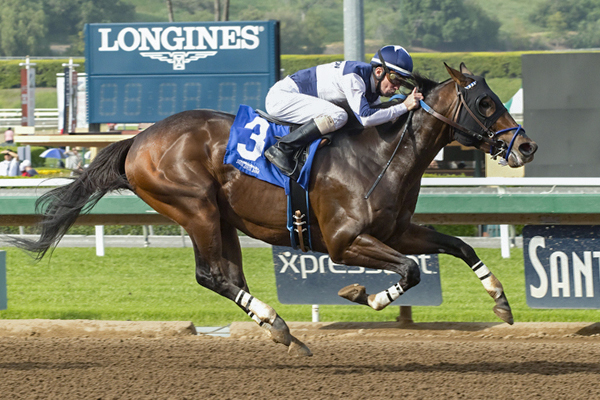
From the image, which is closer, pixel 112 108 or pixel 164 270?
pixel 164 270

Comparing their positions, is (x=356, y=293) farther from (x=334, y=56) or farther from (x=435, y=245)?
(x=334, y=56)

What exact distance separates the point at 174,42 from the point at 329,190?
6.80m

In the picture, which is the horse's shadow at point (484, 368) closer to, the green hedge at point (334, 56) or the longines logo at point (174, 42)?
the longines logo at point (174, 42)

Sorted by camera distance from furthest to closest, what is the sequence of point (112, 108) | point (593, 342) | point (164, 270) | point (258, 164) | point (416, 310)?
point (112, 108) → point (164, 270) → point (416, 310) → point (593, 342) → point (258, 164)

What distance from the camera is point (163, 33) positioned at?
10.6 m

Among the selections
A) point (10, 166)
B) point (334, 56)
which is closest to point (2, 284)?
point (10, 166)

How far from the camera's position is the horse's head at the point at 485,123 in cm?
404

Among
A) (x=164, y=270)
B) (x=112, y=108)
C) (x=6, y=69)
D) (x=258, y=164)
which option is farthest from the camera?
(x=6, y=69)

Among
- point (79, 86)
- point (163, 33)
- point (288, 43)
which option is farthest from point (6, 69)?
point (163, 33)

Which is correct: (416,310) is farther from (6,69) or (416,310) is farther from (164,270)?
(6,69)

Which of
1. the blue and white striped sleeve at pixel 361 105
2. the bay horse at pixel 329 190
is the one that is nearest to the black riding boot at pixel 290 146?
the bay horse at pixel 329 190

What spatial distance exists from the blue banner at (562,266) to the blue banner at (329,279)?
2.12 feet

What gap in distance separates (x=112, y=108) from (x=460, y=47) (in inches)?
3019

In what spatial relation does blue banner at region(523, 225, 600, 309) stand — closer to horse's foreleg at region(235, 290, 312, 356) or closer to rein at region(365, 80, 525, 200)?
rein at region(365, 80, 525, 200)
